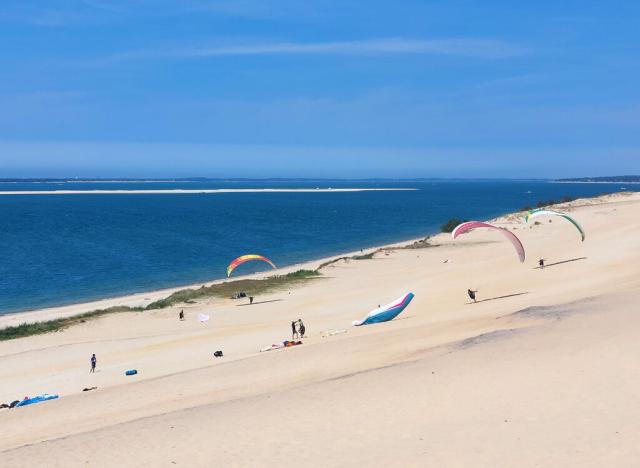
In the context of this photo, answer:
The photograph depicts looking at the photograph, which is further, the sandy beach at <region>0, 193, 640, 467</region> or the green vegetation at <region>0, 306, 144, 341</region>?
the green vegetation at <region>0, 306, 144, 341</region>

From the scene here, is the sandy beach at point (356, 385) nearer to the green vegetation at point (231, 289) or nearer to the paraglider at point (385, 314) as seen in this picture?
the paraglider at point (385, 314)

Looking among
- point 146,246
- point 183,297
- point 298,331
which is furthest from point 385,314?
point 146,246

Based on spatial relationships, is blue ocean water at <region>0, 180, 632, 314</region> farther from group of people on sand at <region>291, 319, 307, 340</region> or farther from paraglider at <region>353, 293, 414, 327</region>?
paraglider at <region>353, 293, 414, 327</region>

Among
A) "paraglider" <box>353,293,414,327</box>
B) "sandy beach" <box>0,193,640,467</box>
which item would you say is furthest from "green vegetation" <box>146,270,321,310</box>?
"paraglider" <box>353,293,414,327</box>

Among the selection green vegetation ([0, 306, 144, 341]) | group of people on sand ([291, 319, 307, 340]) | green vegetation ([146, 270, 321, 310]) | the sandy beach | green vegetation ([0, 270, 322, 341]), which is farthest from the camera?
green vegetation ([146, 270, 321, 310])

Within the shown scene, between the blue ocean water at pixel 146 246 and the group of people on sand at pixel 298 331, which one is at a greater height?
the blue ocean water at pixel 146 246

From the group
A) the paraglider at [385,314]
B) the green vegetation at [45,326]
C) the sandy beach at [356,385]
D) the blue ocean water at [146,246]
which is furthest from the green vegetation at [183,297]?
the paraglider at [385,314]
